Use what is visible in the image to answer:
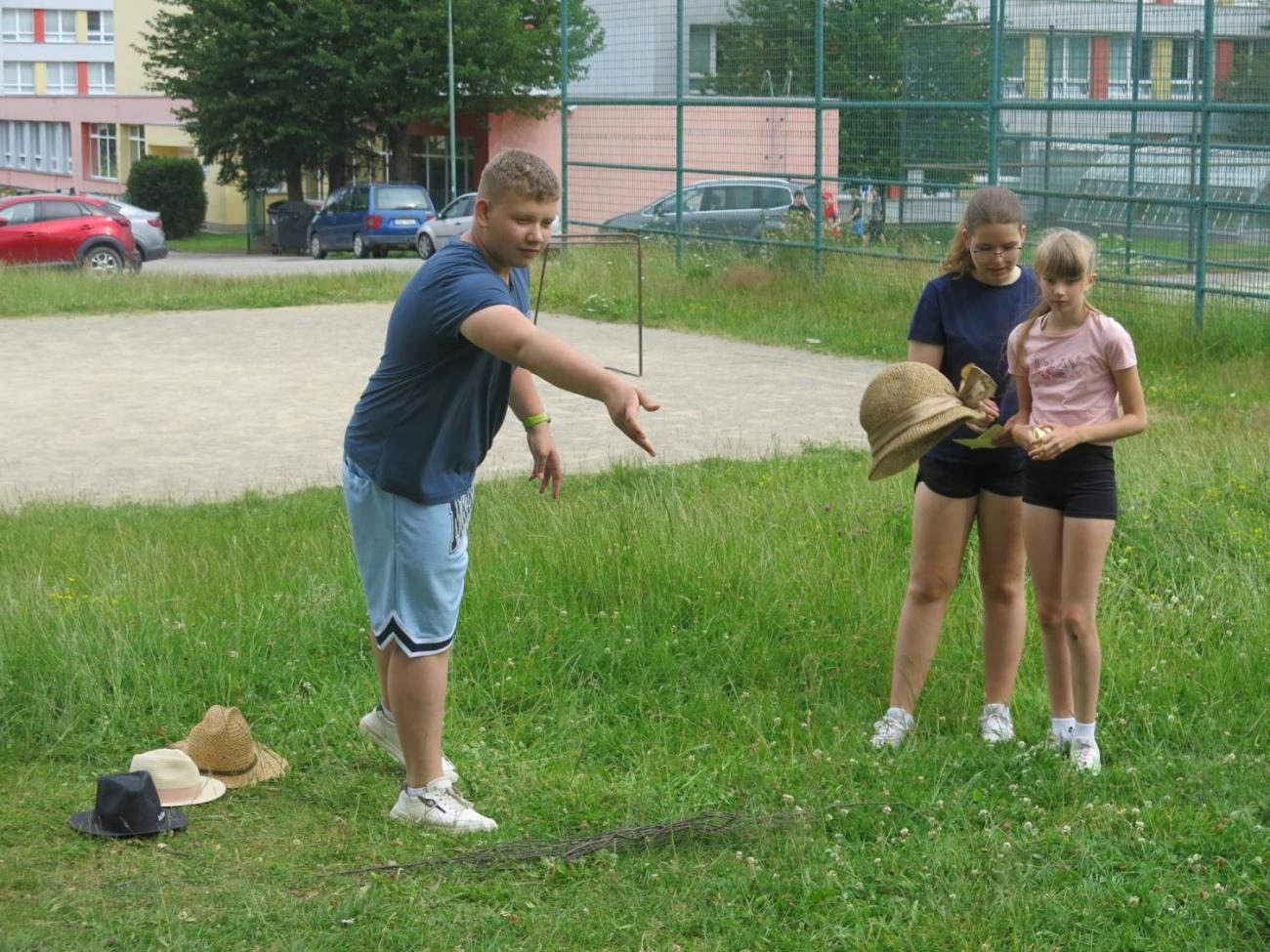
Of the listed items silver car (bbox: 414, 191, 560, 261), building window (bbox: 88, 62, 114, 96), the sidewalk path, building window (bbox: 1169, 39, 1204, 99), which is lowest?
the sidewalk path

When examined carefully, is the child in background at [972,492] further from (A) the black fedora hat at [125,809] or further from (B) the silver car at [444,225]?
(B) the silver car at [444,225]

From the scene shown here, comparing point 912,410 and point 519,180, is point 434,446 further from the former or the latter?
point 912,410

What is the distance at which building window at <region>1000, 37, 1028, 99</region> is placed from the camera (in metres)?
18.1

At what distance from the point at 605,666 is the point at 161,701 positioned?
1438mm

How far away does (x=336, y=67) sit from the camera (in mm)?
45750

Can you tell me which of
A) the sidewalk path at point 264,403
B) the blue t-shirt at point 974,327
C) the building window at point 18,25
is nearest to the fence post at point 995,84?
the sidewalk path at point 264,403

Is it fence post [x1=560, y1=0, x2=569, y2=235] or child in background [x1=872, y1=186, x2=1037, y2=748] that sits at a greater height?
fence post [x1=560, y1=0, x2=569, y2=235]

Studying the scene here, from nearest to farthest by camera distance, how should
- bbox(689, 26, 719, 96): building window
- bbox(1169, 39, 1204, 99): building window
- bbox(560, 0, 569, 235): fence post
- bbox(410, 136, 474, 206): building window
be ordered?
bbox(1169, 39, 1204, 99): building window → bbox(689, 26, 719, 96): building window → bbox(560, 0, 569, 235): fence post → bbox(410, 136, 474, 206): building window

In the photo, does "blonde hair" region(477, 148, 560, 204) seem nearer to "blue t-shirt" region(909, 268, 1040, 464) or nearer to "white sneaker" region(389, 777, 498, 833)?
"blue t-shirt" region(909, 268, 1040, 464)

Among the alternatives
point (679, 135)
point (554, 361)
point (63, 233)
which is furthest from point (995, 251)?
point (63, 233)

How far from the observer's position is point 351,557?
6.73 meters

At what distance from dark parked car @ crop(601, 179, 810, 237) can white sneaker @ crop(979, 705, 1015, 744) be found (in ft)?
55.0

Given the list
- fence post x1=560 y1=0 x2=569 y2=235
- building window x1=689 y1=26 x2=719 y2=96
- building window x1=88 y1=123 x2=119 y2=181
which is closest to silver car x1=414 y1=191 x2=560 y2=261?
fence post x1=560 y1=0 x2=569 y2=235

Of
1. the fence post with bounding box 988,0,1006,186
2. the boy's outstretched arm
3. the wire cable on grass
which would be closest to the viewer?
the boy's outstretched arm
